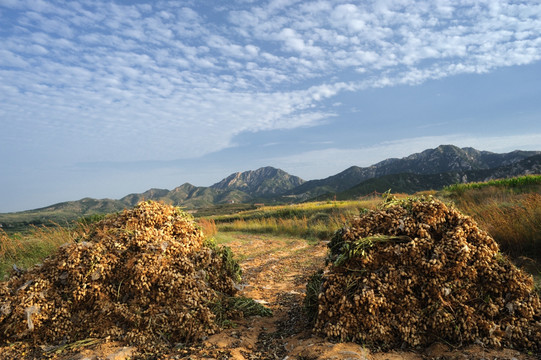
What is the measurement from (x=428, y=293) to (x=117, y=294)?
13.4 feet

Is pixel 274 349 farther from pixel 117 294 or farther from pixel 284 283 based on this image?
pixel 284 283

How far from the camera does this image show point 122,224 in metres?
5.12

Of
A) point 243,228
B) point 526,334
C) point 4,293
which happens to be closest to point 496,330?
point 526,334

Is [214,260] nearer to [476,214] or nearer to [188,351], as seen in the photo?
[188,351]

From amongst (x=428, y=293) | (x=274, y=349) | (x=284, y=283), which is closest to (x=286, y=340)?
(x=274, y=349)

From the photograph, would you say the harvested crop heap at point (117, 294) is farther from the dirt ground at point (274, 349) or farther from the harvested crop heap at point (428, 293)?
the harvested crop heap at point (428, 293)

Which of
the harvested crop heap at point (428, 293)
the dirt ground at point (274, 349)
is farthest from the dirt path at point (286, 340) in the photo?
the harvested crop heap at point (428, 293)

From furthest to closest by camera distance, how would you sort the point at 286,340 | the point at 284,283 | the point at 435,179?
the point at 435,179
the point at 284,283
the point at 286,340

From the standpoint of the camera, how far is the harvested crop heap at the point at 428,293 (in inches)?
140

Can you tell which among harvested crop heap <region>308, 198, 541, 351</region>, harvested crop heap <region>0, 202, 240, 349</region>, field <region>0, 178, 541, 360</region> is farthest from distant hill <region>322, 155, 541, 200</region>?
harvested crop heap <region>0, 202, 240, 349</region>

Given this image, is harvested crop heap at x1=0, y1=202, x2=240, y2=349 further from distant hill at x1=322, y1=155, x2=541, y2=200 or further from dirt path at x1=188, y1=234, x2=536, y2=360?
distant hill at x1=322, y1=155, x2=541, y2=200

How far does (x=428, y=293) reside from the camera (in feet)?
12.4

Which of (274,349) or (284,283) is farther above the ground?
(274,349)

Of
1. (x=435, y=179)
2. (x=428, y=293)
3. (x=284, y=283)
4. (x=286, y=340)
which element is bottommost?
(x=435, y=179)
